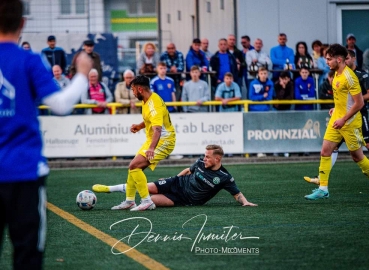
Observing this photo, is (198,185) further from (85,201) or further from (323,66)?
(323,66)

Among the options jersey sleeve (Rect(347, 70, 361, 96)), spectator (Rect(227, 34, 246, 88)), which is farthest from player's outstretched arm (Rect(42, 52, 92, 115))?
spectator (Rect(227, 34, 246, 88))

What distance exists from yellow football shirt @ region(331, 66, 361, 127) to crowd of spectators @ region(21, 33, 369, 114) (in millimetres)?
7678

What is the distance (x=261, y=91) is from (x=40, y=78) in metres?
15.1

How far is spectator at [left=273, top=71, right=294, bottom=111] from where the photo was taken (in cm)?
1905

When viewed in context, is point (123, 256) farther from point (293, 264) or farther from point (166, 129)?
point (166, 129)

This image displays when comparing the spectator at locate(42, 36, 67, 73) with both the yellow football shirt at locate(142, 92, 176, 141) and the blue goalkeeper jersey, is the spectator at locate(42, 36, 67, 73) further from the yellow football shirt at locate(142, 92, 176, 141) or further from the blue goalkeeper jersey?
the blue goalkeeper jersey

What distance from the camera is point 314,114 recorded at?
19.2 metres

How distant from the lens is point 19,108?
14.5 feet

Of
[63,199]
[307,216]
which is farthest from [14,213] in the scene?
[63,199]

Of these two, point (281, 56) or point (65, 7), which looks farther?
point (65, 7)

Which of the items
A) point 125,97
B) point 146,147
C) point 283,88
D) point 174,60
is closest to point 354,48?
point 283,88

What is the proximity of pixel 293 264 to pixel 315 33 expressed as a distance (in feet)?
57.0

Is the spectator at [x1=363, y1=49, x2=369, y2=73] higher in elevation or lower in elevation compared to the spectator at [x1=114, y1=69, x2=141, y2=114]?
higher

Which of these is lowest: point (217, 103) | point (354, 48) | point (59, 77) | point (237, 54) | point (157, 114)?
point (157, 114)
